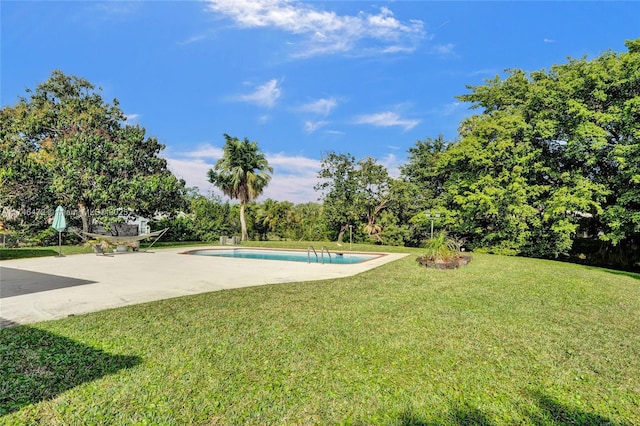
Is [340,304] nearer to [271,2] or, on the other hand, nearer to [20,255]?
[271,2]

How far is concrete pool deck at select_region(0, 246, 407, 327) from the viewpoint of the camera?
4.58 metres

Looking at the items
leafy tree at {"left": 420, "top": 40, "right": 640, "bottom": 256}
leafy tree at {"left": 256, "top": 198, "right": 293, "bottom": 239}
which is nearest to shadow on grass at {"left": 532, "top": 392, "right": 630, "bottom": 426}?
leafy tree at {"left": 420, "top": 40, "right": 640, "bottom": 256}

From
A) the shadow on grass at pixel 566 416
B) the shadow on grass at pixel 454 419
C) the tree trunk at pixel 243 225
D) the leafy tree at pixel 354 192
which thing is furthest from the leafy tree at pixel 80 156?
the shadow on grass at pixel 566 416

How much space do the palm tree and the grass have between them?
17.0 meters

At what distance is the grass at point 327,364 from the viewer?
2119 millimetres

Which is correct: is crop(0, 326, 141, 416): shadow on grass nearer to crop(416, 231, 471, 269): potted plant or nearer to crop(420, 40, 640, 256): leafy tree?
crop(416, 231, 471, 269): potted plant

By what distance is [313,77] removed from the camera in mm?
17812

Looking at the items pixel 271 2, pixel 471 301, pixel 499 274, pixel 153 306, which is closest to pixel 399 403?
pixel 471 301

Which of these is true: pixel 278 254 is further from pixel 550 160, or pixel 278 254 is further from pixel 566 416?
pixel 550 160

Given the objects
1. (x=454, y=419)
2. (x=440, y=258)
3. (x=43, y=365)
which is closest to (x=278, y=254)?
(x=440, y=258)

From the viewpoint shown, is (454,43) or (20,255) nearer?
(20,255)

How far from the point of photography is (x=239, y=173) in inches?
835

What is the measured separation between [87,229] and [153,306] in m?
14.2

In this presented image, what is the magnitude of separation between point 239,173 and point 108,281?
15.2 meters
